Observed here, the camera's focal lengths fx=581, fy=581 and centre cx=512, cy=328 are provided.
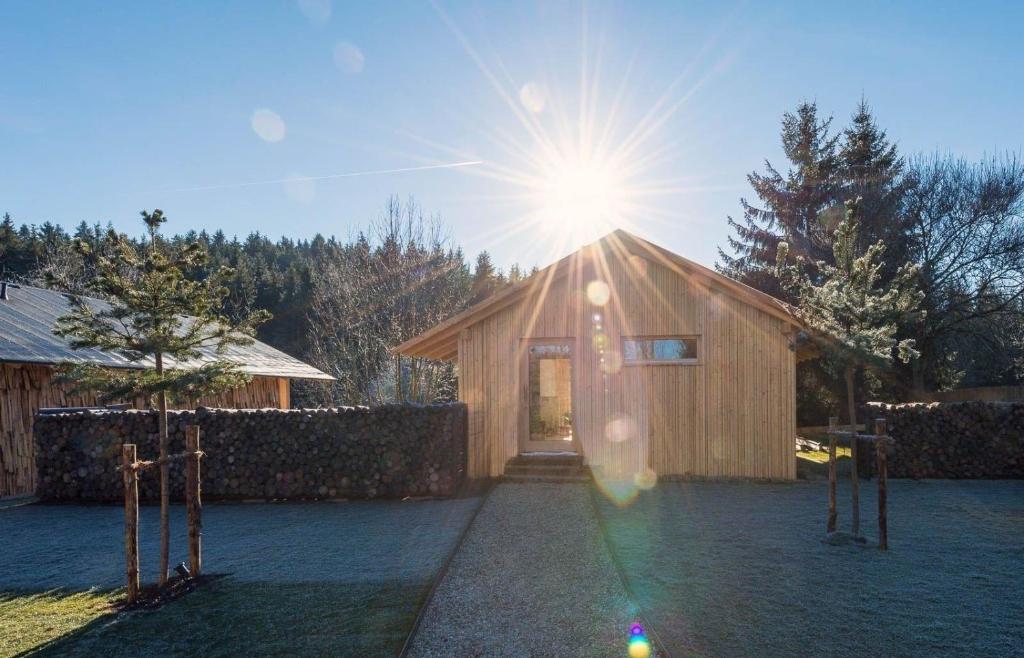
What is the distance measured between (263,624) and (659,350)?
8535 millimetres

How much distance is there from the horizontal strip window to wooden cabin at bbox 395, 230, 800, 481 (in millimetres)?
20

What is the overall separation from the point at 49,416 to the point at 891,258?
2512 cm

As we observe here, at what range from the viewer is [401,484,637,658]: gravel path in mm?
4414

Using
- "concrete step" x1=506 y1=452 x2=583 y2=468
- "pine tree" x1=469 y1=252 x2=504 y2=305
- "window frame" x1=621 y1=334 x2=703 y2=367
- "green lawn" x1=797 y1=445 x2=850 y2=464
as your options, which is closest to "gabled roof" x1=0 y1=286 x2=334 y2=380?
"concrete step" x1=506 y1=452 x2=583 y2=468

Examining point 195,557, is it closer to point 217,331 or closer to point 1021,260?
point 217,331

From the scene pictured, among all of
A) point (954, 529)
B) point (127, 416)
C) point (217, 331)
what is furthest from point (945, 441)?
point (127, 416)

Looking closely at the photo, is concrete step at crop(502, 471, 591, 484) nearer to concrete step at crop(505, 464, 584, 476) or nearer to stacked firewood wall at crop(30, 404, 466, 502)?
concrete step at crop(505, 464, 584, 476)

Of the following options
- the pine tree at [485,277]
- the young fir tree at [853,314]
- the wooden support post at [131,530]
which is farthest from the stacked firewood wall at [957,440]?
the pine tree at [485,277]

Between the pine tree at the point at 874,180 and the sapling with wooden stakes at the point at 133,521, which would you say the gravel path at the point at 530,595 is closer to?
the sapling with wooden stakes at the point at 133,521

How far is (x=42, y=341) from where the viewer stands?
12.5 meters

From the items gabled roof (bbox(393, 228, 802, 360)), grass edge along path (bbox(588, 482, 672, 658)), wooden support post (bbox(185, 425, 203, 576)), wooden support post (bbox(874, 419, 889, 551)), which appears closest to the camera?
grass edge along path (bbox(588, 482, 672, 658))

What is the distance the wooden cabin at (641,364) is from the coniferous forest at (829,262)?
6.81m

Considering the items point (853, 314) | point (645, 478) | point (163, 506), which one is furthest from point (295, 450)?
point (853, 314)

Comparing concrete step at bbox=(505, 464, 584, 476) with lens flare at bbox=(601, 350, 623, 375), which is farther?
lens flare at bbox=(601, 350, 623, 375)
